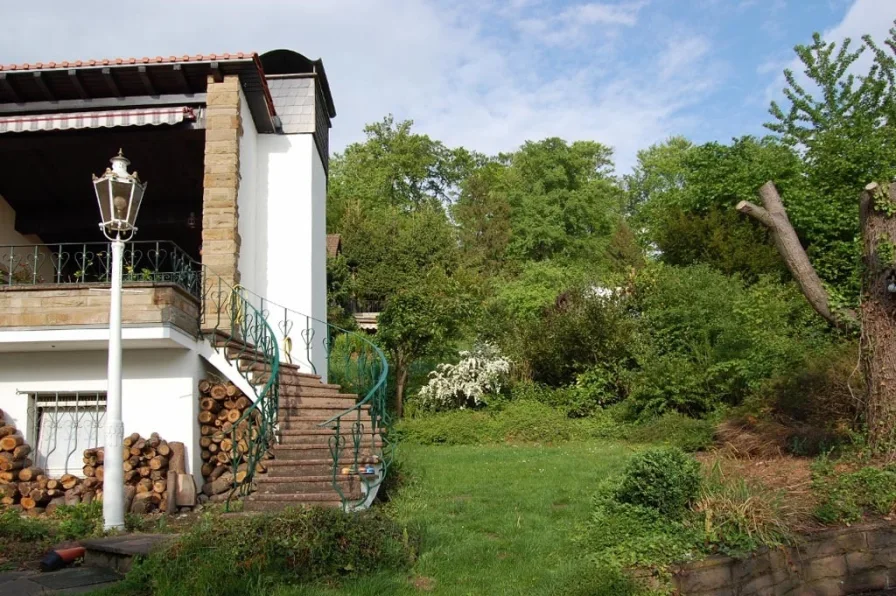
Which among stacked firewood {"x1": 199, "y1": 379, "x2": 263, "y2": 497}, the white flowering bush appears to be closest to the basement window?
stacked firewood {"x1": 199, "y1": 379, "x2": 263, "y2": 497}

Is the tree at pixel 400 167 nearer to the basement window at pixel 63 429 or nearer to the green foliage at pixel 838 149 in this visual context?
the green foliage at pixel 838 149

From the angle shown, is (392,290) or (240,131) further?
(392,290)

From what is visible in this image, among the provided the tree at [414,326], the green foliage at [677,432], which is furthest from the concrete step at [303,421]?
the tree at [414,326]

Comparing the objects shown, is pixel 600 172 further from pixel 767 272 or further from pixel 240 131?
pixel 240 131

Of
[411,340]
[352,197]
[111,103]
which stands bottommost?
[411,340]

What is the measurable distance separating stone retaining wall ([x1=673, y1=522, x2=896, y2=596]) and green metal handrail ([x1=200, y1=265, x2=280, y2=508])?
15.6 feet

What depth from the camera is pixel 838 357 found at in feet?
36.7

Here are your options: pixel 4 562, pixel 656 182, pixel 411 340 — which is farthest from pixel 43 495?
pixel 656 182

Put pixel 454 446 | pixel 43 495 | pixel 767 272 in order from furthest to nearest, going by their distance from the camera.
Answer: pixel 767 272
pixel 454 446
pixel 43 495

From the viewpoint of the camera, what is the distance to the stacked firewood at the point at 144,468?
334 inches

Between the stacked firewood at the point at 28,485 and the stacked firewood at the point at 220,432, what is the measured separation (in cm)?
131

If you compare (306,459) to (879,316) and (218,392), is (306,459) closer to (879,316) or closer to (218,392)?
(218,392)

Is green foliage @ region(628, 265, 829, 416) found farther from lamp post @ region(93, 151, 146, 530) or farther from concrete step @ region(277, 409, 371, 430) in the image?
lamp post @ region(93, 151, 146, 530)

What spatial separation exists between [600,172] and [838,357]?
36.6m
